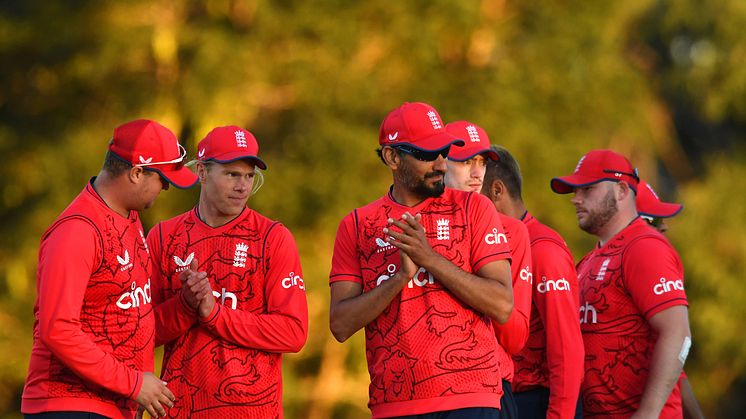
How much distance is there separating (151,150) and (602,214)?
9.10ft

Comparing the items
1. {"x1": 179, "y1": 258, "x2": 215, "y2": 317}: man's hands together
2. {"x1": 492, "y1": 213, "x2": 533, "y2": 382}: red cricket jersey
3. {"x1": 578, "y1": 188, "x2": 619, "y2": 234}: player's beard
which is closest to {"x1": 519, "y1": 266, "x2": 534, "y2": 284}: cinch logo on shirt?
{"x1": 492, "y1": 213, "x2": 533, "y2": 382}: red cricket jersey

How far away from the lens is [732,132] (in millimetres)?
26109

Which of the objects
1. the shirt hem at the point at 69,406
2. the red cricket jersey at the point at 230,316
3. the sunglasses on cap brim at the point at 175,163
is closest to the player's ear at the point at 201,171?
the red cricket jersey at the point at 230,316

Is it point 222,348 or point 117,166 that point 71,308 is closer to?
point 117,166

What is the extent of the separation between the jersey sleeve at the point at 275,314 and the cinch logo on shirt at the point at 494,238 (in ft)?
3.66

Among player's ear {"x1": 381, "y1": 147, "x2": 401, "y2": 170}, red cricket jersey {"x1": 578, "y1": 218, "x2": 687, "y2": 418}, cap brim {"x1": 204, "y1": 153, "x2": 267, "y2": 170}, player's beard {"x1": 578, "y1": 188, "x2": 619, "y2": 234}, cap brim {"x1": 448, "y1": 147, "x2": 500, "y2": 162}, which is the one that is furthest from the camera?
player's beard {"x1": 578, "y1": 188, "x2": 619, "y2": 234}

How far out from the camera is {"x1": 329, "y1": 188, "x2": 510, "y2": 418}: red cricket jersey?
18.5 ft

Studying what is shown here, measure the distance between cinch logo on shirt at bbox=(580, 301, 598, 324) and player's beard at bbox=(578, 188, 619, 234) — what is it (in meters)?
0.50

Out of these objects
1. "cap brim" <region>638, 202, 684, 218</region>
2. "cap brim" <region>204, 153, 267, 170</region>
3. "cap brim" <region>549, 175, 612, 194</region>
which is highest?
"cap brim" <region>204, 153, 267, 170</region>

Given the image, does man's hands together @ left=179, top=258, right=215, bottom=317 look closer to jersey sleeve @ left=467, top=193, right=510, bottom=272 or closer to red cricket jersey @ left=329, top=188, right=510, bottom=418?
red cricket jersey @ left=329, top=188, right=510, bottom=418

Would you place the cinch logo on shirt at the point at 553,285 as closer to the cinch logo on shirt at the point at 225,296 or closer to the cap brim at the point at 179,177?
the cinch logo on shirt at the point at 225,296

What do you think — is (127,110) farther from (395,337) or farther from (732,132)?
(732,132)

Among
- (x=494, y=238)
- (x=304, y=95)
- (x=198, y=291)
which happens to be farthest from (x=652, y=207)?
(x=304, y=95)

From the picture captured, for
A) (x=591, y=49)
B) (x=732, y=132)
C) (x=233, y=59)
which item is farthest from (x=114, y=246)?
(x=732, y=132)
